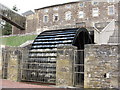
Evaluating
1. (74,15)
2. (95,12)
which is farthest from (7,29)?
(95,12)

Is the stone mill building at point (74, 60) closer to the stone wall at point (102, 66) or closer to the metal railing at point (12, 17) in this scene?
the stone wall at point (102, 66)

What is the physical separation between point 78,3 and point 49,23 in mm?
7261

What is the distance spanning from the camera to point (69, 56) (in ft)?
28.1

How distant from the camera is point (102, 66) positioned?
7.91 metres

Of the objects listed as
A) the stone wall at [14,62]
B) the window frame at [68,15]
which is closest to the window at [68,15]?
the window frame at [68,15]

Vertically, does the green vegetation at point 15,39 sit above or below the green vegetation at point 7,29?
below

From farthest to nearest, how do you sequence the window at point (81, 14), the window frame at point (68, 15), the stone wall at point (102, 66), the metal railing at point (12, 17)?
the window frame at point (68, 15) < the window at point (81, 14) < the metal railing at point (12, 17) < the stone wall at point (102, 66)

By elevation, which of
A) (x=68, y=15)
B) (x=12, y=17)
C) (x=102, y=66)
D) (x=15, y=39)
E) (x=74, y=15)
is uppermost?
(x=68, y=15)

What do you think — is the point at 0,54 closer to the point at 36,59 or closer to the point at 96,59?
the point at 36,59

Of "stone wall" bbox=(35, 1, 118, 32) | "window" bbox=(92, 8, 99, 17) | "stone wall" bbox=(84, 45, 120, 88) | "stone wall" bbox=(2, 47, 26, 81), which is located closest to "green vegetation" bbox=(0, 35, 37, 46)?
"stone wall" bbox=(35, 1, 118, 32)

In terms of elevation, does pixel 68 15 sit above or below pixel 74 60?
above

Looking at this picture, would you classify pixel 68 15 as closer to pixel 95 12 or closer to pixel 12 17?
pixel 95 12

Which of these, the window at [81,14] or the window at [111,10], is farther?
the window at [81,14]

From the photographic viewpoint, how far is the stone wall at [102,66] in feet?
25.2
